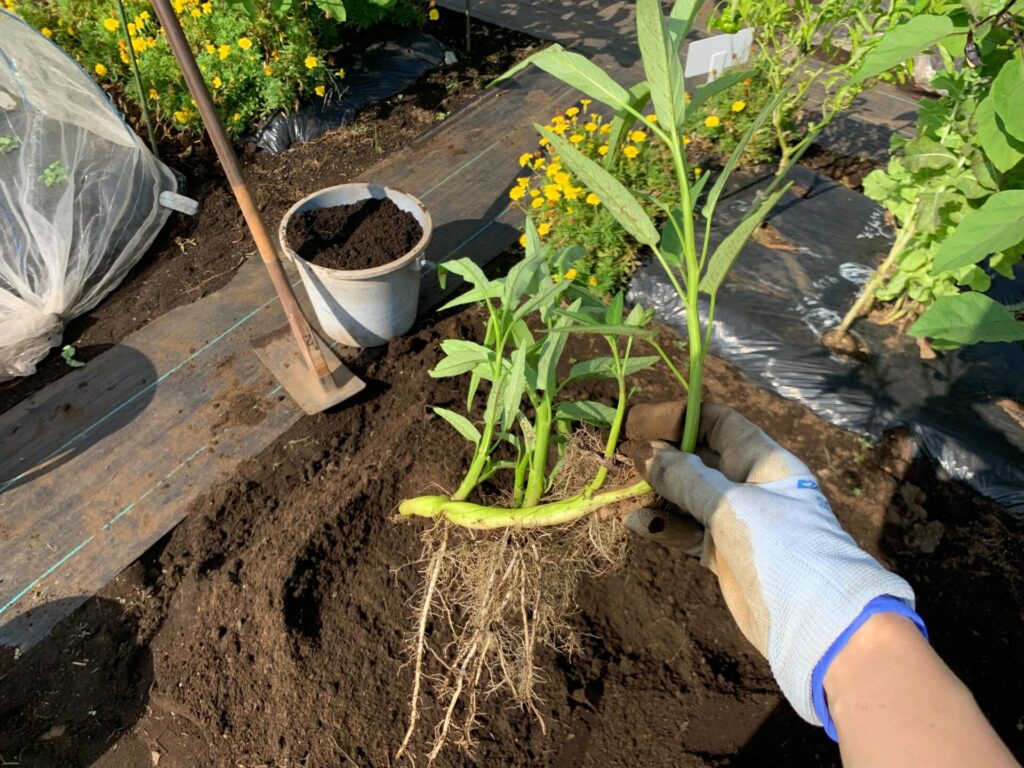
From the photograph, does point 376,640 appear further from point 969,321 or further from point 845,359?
point 845,359

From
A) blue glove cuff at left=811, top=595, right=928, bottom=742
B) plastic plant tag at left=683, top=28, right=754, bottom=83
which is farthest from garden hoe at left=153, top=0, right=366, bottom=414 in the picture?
plastic plant tag at left=683, top=28, right=754, bottom=83

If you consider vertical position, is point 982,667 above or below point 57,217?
below

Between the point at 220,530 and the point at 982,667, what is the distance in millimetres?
2342

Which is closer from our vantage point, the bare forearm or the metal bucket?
the bare forearm

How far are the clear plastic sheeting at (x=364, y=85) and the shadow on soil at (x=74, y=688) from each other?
257cm

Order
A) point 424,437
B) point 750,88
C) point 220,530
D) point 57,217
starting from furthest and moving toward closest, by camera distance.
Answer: point 750,88 < point 57,217 < point 424,437 < point 220,530

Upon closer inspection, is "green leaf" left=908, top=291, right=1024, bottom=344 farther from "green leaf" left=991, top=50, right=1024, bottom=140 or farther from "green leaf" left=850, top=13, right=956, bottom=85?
"green leaf" left=850, top=13, right=956, bottom=85

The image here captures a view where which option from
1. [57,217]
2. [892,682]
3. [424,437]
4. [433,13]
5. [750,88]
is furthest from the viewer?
[433,13]

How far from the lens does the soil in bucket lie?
7.35ft

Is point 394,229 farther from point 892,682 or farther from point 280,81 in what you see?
point 892,682

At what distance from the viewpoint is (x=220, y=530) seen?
6.44 feet

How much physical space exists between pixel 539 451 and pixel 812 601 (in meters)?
0.70

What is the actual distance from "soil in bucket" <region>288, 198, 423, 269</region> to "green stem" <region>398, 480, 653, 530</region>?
104 centimetres

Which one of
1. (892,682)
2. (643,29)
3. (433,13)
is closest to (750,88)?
(433,13)
